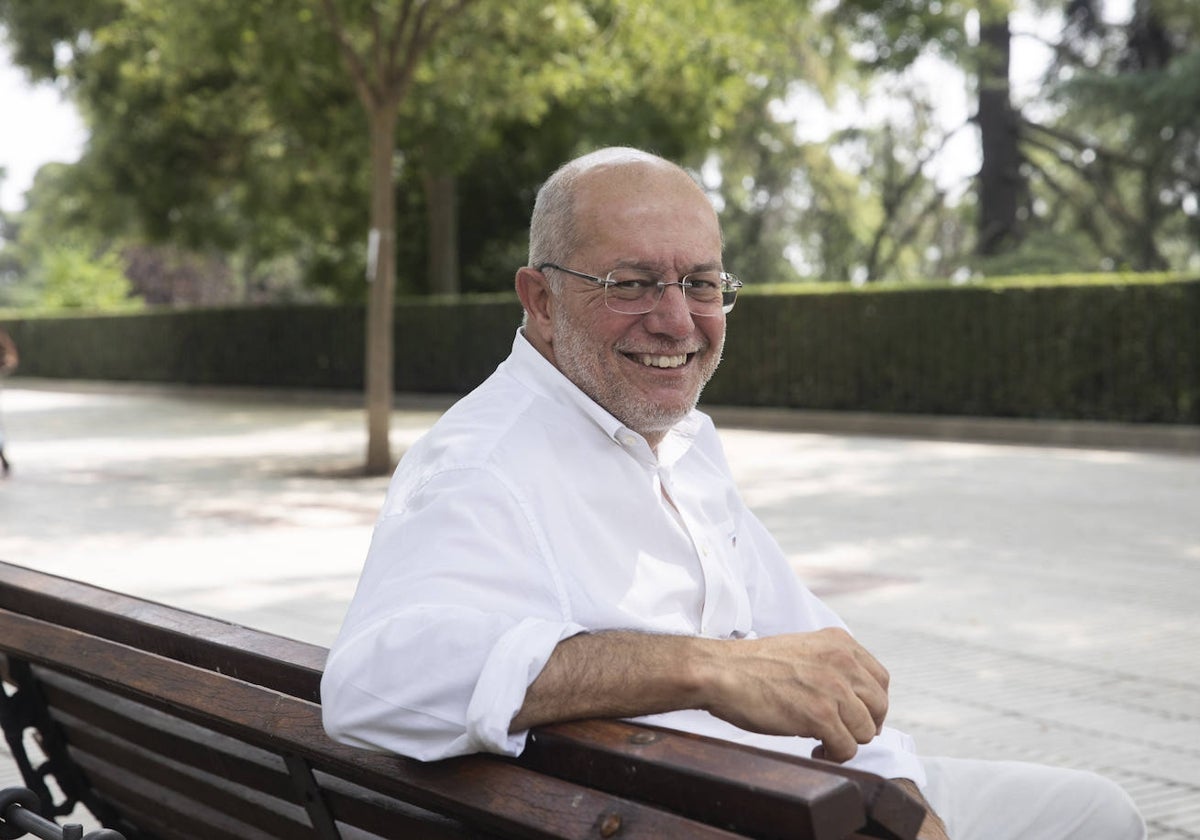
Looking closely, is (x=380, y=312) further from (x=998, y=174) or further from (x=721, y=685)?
(x=998, y=174)

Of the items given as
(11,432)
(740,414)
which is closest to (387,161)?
(740,414)

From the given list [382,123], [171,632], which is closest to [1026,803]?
[171,632]

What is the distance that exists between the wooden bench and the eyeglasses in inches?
28.3

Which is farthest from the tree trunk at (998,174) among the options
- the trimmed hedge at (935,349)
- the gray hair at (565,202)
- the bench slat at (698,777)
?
the bench slat at (698,777)

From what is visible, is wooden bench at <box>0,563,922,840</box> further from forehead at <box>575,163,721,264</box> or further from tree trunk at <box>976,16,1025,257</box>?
tree trunk at <box>976,16,1025,257</box>

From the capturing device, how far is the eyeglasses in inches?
95.2

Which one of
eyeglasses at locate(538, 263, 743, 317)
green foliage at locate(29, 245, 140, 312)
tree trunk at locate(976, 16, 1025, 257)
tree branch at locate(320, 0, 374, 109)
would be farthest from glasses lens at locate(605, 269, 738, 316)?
green foliage at locate(29, 245, 140, 312)

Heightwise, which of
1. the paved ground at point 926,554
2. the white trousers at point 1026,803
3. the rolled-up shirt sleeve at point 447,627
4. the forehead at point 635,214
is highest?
the forehead at point 635,214

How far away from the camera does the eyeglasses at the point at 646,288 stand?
2418mm

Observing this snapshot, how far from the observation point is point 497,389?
244 cm

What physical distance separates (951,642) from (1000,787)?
4353 mm

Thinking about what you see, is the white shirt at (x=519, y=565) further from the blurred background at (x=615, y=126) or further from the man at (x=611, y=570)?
the blurred background at (x=615, y=126)

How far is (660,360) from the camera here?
2482 millimetres

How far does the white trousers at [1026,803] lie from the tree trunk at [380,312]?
12.5 metres
